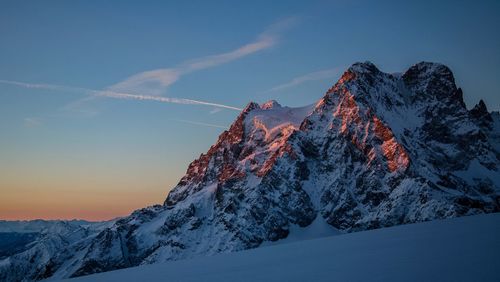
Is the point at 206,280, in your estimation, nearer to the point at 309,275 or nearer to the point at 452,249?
the point at 309,275

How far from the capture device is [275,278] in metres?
73.1

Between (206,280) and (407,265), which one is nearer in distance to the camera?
(407,265)

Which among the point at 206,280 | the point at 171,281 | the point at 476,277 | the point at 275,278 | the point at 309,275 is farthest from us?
the point at 171,281

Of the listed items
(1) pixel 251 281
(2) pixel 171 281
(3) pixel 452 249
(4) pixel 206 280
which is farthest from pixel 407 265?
(2) pixel 171 281

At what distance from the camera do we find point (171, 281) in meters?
100

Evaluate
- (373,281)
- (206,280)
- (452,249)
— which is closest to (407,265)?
(373,281)

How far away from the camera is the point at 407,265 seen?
62.8 m

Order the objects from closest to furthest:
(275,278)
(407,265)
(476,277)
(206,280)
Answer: (476,277)
(407,265)
(275,278)
(206,280)

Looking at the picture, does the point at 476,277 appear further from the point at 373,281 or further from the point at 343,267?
the point at 343,267

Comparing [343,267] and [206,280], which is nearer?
[343,267]

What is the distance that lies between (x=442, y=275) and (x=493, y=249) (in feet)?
61.7

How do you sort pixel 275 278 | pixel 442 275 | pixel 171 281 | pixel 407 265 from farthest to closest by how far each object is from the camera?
pixel 171 281 → pixel 275 278 → pixel 407 265 → pixel 442 275

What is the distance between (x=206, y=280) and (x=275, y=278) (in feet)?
66.0

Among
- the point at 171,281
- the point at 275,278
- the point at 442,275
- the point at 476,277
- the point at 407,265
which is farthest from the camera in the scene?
the point at 171,281
